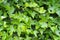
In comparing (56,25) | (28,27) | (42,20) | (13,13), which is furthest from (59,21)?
(13,13)

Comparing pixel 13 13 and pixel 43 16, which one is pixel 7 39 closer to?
pixel 13 13

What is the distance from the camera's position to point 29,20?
7.77ft

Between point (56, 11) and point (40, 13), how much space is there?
21 centimetres

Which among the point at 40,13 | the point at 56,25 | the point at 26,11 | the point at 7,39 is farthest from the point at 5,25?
the point at 56,25

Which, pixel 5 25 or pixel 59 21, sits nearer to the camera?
pixel 5 25

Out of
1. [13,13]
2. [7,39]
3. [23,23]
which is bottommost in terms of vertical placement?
[7,39]

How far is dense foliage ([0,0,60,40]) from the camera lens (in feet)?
7.65

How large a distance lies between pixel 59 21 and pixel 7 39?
0.71m

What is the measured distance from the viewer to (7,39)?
2.34 m

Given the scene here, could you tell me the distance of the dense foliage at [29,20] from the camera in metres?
2.33

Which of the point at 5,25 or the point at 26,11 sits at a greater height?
the point at 26,11

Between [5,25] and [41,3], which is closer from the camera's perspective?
[5,25]

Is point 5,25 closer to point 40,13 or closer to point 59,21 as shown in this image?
point 40,13

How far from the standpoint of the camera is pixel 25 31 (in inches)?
92.7
